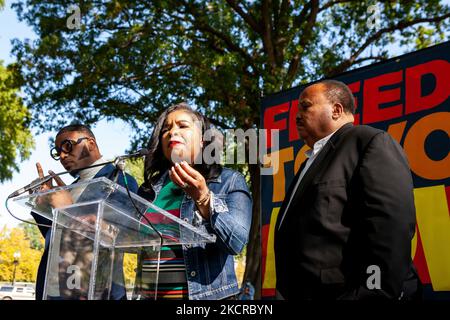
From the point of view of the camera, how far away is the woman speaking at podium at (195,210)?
217cm

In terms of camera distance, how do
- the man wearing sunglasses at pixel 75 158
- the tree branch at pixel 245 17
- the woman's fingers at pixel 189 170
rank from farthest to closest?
the tree branch at pixel 245 17 → the man wearing sunglasses at pixel 75 158 → the woman's fingers at pixel 189 170

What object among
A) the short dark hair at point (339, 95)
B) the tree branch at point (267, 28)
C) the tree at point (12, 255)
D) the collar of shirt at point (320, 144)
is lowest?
the tree at point (12, 255)

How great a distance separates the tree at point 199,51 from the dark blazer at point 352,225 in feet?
33.4

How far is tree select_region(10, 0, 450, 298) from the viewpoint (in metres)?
12.7

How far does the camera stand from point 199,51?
1303 cm

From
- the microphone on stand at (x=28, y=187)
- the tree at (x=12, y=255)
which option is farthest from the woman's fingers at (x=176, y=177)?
the tree at (x=12, y=255)

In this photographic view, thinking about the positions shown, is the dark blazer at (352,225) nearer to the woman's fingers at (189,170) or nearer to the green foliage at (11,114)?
the woman's fingers at (189,170)

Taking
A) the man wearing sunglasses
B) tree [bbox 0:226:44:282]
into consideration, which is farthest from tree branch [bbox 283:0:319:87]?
tree [bbox 0:226:44:282]

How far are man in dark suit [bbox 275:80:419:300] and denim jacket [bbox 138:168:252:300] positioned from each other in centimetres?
20

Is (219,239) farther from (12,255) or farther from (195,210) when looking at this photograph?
(12,255)

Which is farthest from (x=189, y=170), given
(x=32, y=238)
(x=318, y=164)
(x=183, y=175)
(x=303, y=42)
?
(x=32, y=238)

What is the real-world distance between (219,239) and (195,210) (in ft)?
0.60
